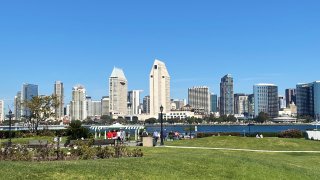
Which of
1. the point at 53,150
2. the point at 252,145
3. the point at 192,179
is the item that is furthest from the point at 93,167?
the point at 252,145

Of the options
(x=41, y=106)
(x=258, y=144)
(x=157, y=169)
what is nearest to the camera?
(x=157, y=169)

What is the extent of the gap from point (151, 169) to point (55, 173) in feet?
11.1

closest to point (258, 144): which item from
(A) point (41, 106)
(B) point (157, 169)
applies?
(B) point (157, 169)

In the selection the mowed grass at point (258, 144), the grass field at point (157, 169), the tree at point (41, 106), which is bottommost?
the mowed grass at point (258, 144)

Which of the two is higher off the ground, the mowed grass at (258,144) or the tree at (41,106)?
the tree at (41,106)

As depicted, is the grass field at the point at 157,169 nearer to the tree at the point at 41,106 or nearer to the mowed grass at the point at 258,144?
the mowed grass at the point at 258,144

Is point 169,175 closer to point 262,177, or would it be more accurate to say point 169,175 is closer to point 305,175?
point 262,177

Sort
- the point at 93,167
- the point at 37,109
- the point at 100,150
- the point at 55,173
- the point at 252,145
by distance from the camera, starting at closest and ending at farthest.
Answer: the point at 55,173
the point at 93,167
the point at 100,150
the point at 252,145
the point at 37,109

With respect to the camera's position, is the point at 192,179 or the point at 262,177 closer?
the point at 192,179

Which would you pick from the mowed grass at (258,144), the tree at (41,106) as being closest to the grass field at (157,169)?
the mowed grass at (258,144)

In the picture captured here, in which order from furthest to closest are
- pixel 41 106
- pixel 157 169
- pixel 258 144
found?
1. pixel 41 106
2. pixel 258 144
3. pixel 157 169

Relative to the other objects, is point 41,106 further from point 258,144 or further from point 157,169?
point 157,169

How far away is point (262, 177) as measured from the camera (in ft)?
57.8

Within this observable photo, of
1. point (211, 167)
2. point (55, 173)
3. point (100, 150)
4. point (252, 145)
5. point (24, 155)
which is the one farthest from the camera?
point (252, 145)
